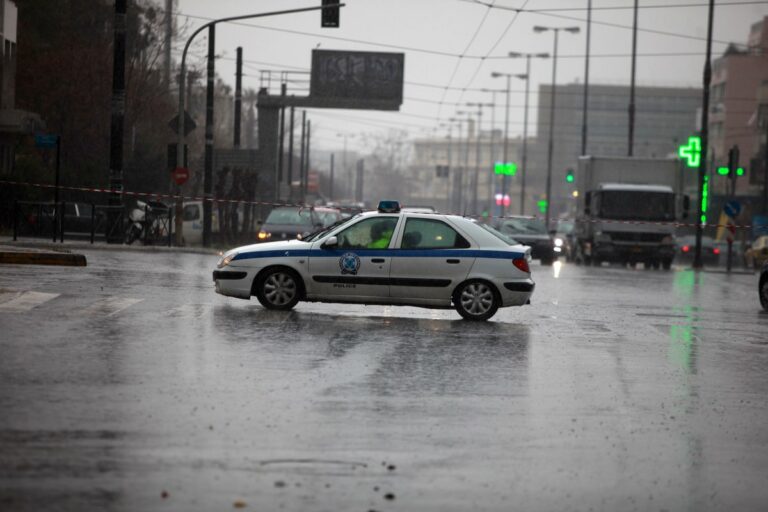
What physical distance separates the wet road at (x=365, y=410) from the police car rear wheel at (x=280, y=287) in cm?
32

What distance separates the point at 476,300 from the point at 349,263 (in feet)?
5.42

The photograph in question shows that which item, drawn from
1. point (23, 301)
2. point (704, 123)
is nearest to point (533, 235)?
point (704, 123)

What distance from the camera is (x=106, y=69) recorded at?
2325 inches

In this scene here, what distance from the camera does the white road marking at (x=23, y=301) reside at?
53.6 ft

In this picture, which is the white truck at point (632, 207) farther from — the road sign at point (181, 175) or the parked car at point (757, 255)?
the road sign at point (181, 175)

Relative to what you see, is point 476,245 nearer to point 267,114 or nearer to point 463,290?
point 463,290

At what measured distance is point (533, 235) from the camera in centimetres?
4394

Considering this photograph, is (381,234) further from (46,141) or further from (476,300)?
(46,141)

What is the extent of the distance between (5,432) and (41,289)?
1071 centimetres

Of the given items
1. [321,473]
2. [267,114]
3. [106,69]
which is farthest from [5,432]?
[267,114]

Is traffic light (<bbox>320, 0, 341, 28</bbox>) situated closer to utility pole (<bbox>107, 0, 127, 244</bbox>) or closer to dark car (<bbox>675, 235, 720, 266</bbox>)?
utility pole (<bbox>107, 0, 127, 244</bbox>)

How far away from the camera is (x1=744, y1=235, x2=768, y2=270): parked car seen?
53.1 m

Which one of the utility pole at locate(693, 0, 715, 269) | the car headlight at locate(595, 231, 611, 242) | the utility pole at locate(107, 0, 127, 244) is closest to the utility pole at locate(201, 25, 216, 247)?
the utility pole at locate(107, 0, 127, 244)

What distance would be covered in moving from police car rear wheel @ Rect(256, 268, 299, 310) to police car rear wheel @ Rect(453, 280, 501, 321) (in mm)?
2024
